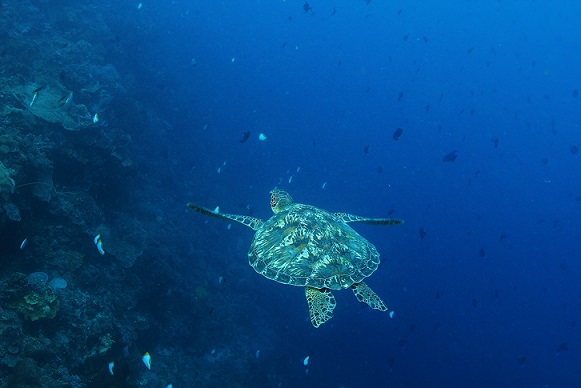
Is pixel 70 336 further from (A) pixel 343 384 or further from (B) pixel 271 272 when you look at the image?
(A) pixel 343 384

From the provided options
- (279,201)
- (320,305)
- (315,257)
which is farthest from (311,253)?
(279,201)

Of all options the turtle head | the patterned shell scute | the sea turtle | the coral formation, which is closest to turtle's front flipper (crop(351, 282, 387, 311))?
the sea turtle

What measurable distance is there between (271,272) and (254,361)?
11.9 m

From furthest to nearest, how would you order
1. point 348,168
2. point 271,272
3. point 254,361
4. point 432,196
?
point 432,196 → point 348,168 → point 254,361 → point 271,272

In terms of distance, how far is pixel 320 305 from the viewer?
225 inches

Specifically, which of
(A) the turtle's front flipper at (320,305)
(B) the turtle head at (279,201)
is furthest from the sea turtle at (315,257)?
(B) the turtle head at (279,201)

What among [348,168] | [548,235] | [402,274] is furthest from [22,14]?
[548,235]

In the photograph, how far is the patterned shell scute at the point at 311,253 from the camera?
5484mm

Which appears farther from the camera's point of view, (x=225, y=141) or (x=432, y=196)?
(x=432, y=196)

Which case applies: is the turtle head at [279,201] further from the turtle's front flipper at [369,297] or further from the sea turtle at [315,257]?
the turtle's front flipper at [369,297]

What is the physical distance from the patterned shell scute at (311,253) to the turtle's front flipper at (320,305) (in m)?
0.52

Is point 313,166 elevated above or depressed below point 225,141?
below

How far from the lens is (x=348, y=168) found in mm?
50344

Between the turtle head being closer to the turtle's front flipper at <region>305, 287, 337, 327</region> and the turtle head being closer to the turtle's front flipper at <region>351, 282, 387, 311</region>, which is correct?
the turtle's front flipper at <region>305, 287, 337, 327</region>
